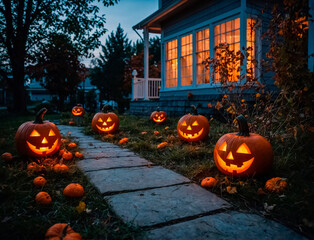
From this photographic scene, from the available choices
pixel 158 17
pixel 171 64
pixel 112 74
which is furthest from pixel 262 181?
pixel 112 74

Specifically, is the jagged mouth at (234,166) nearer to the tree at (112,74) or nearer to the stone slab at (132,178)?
the stone slab at (132,178)

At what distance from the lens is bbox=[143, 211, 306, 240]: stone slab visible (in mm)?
1398

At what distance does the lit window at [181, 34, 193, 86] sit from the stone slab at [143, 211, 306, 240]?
728 centimetres

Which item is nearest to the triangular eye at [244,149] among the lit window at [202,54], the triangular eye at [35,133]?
the triangular eye at [35,133]

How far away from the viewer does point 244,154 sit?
2.31 metres

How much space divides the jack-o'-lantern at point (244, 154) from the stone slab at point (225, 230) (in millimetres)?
738

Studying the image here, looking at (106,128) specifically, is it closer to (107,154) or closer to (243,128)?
(107,154)

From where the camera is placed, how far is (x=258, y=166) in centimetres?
230

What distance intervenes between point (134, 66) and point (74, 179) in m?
21.9

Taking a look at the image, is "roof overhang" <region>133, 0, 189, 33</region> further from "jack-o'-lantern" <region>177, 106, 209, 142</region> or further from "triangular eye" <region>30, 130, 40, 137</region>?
"triangular eye" <region>30, 130, 40, 137</region>

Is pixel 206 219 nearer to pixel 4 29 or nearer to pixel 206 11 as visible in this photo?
pixel 206 11

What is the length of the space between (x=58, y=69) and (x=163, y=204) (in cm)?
1669

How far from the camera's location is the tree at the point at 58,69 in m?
15.8

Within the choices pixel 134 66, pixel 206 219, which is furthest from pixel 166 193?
pixel 134 66
